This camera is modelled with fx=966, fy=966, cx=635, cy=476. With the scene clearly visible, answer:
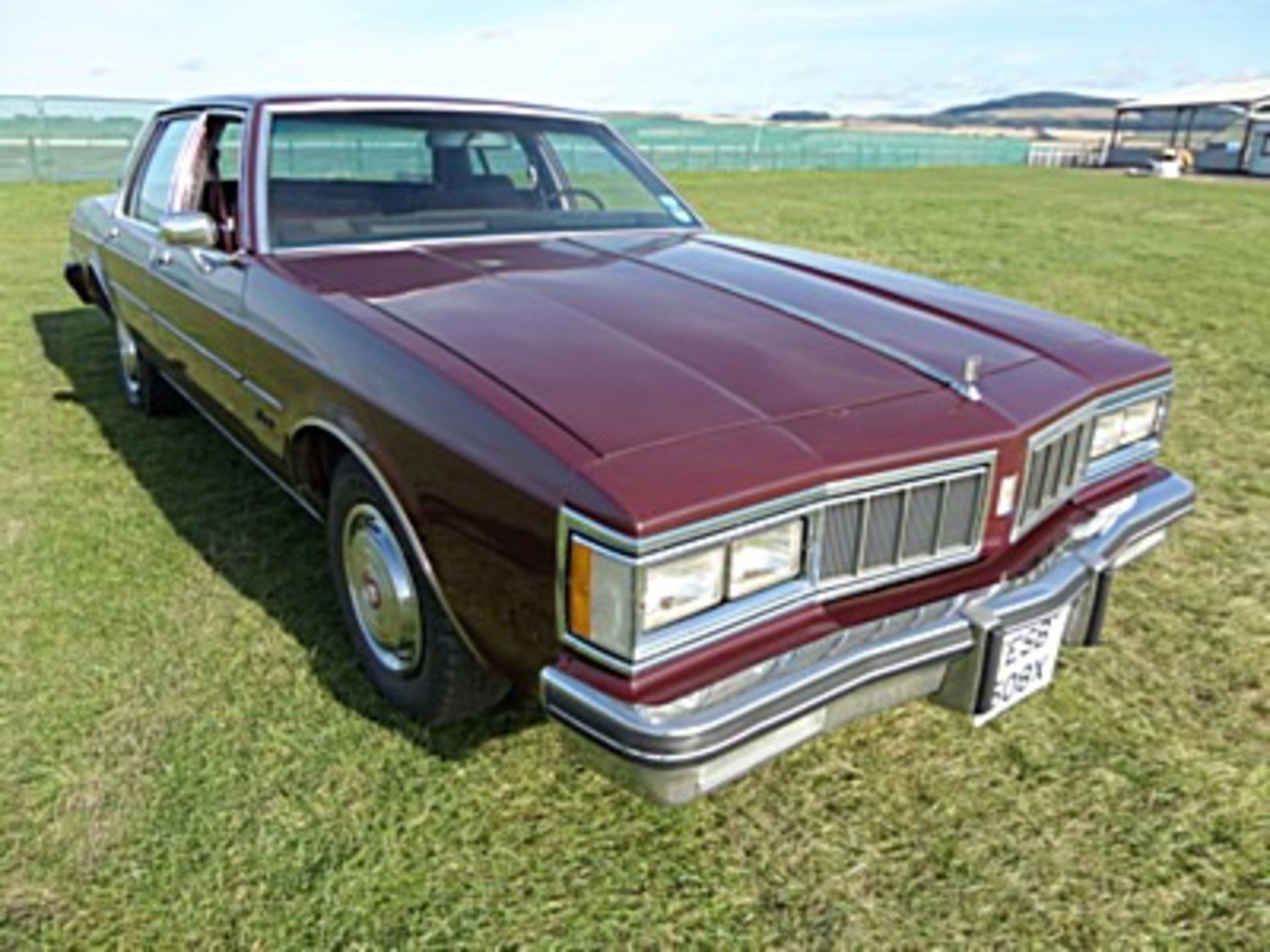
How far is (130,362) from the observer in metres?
4.80

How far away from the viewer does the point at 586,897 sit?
6.48 feet

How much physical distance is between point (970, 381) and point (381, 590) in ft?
4.84

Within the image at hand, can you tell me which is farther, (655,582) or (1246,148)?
Result: (1246,148)

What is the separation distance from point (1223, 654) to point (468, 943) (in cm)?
232

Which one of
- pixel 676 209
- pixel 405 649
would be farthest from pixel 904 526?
pixel 676 209

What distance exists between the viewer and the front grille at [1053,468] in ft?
6.95

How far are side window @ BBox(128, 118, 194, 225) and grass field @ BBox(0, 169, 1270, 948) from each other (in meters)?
1.27

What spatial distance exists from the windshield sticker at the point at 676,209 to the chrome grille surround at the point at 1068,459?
1.77 metres

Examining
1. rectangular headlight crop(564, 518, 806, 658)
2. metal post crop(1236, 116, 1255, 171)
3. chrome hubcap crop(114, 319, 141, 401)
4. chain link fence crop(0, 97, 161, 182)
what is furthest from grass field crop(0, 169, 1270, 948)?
metal post crop(1236, 116, 1255, 171)

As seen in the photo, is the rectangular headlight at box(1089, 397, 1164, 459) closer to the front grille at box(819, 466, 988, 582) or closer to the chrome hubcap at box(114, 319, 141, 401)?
the front grille at box(819, 466, 988, 582)

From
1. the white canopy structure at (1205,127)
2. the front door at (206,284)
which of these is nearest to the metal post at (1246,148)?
the white canopy structure at (1205,127)

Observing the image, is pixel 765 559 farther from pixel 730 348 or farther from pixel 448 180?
pixel 448 180

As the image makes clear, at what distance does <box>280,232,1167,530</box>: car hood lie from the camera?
5.97 feet

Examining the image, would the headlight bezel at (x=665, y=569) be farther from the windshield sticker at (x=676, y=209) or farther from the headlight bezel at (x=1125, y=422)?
the windshield sticker at (x=676, y=209)
